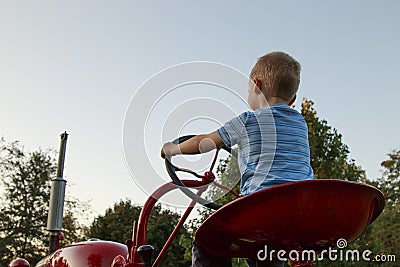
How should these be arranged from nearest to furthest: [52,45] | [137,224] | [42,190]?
1. [137,224]
2. [52,45]
3. [42,190]

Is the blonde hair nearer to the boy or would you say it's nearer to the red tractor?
the boy

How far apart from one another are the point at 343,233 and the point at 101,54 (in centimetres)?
673

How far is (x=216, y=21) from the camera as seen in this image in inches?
263

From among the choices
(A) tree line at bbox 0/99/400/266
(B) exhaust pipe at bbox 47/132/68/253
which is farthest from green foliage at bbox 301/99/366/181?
(B) exhaust pipe at bbox 47/132/68/253

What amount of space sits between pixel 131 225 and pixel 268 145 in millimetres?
19023

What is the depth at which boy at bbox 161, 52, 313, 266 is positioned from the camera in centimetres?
180

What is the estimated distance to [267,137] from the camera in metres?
1.85

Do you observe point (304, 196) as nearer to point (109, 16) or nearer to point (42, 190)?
point (109, 16)

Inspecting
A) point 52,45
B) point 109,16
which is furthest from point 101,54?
point 52,45

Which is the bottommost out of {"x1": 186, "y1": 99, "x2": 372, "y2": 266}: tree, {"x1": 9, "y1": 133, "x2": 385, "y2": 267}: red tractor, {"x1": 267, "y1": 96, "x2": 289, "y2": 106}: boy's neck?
{"x1": 9, "y1": 133, "x2": 385, "y2": 267}: red tractor

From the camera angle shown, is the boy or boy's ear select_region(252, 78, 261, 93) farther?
boy's ear select_region(252, 78, 261, 93)

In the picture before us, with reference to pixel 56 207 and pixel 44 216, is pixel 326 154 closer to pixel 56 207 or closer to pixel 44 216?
pixel 56 207

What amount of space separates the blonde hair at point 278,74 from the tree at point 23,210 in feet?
53.5

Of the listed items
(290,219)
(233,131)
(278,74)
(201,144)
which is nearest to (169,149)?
(201,144)
